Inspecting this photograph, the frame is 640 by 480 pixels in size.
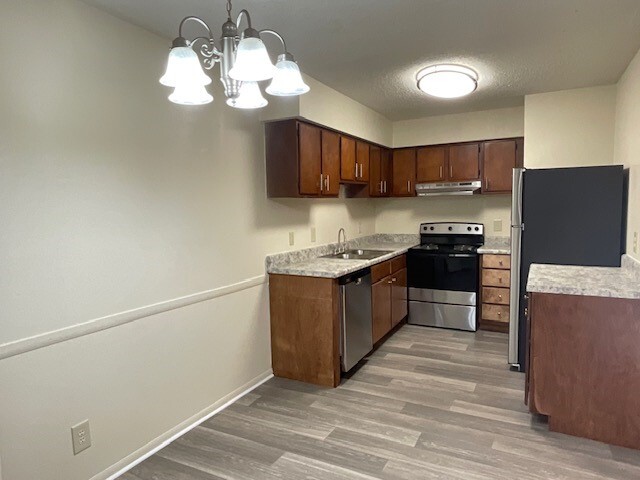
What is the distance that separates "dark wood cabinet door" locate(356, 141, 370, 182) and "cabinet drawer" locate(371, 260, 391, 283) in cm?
91

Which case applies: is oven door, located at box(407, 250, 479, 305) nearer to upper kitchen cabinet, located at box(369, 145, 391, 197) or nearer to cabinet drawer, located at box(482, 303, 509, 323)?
cabinet drawer, located at box(482, 303, 509, 323)

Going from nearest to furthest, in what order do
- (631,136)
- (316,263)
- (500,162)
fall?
(631,136)
(316,263)
(500,162)

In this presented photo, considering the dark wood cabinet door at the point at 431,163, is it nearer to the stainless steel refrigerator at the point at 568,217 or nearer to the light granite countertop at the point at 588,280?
the stainless steel refrigerator at the point at 568,217

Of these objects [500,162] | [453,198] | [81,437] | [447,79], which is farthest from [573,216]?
[81,437]

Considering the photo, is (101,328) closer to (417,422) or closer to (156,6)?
(156,6)

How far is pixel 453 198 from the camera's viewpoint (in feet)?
16.4

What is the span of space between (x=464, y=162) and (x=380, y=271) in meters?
1.77

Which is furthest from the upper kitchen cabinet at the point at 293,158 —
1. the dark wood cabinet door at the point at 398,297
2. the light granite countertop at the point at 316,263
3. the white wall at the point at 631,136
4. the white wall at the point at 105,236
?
the white wall at the point at 631,136

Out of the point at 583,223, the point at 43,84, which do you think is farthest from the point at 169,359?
the point at 583,223

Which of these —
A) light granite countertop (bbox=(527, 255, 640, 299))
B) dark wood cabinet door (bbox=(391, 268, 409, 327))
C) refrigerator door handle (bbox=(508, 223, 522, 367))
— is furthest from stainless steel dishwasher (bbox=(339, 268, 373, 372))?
light granite countertop (bbox=(527, 255, 640, 299))

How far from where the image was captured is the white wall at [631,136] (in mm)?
2670

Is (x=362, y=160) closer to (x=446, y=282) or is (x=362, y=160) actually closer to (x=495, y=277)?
(x=446, y=282)

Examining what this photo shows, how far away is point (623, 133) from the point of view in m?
3.18

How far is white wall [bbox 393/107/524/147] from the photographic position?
4.48m
